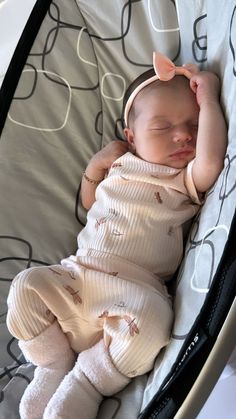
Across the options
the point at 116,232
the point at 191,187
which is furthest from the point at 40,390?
the point at 191,187

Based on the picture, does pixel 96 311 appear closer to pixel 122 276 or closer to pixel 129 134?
pixel 122 276

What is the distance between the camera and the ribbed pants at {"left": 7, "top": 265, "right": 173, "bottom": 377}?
0.99 m

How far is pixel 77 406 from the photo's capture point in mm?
987

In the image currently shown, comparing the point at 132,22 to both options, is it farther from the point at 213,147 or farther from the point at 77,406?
the point at 77,406

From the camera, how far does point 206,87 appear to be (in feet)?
3.76

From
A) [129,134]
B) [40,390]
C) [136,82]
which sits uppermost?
[136,82]

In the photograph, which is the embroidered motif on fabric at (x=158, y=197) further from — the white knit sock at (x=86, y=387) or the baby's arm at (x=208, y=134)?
the white knit sock at (x=86, y=387)

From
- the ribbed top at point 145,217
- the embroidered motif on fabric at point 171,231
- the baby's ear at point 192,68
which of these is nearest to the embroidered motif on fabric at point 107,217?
the ribbed top at point 145,217

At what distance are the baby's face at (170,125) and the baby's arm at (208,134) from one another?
0.05 m

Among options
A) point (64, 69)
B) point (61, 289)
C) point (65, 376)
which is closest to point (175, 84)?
point (64, 69)

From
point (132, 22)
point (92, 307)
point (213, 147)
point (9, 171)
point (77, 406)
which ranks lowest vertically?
point (77, 406)

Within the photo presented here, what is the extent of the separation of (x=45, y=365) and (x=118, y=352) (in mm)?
164

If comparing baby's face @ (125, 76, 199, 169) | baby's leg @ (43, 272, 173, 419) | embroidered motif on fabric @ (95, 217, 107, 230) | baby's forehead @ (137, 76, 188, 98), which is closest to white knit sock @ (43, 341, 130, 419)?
baby's leg @ (43, 272, 173, 419)

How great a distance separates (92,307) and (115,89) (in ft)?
1.92
